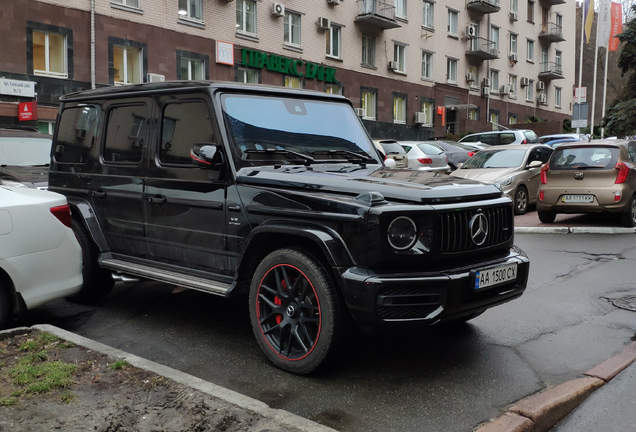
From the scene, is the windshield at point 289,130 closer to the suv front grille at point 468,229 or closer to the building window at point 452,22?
the suv front grille at point 468,229

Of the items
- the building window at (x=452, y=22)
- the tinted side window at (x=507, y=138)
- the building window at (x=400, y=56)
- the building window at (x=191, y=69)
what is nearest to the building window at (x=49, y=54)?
the building window at (x=191, y=69)

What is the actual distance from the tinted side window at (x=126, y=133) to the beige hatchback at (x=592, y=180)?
27.7 feet

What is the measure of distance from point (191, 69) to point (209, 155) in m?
22.5

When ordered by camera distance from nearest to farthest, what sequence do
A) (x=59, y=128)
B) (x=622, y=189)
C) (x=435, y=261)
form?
1. (x=435, y=261)
2. (x=59, y=128)
3. (x=622, y=189)

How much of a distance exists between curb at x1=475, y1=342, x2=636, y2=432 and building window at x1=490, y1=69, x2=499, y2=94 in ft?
143

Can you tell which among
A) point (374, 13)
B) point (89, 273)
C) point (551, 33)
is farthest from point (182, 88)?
point (551, 33)

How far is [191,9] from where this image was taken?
25578mm

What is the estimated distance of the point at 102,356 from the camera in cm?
421

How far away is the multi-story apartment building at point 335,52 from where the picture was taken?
21203 millimetres

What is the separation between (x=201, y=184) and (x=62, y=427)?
212cm

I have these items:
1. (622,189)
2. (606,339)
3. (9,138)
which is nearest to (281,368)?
(606,339)

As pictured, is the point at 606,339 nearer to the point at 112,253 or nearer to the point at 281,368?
the point at 281,368

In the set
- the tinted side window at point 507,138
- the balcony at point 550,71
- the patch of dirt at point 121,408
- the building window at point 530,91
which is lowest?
the patch of dirt at point 121,408

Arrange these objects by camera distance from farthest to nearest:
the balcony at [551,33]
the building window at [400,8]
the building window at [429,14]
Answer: the balcony at [551,33] → the building window at [429,14] → the building window at [400,8]
